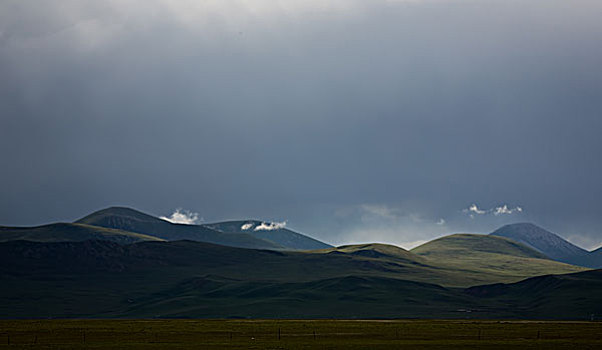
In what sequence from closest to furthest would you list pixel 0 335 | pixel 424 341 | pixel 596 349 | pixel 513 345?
pixel 596 349 → pixel 513 345 → pixel 424 341 → pixel 0 335

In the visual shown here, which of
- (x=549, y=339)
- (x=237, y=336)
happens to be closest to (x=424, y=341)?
(x=549, y=339)

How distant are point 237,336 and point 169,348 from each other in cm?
3101

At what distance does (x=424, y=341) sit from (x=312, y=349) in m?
26.4

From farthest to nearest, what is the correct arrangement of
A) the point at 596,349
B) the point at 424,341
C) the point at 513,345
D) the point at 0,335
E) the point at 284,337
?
the point at 0,335 → the point at 284,337 → the point at 424,341 → the point at 513,345 → the point at 596,349

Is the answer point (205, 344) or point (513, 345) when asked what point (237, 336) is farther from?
point (513, 345)

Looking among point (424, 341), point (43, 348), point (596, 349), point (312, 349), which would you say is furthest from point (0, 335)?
point (596, 349)

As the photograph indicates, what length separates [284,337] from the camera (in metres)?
140

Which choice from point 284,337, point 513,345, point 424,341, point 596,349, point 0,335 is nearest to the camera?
point 596,349

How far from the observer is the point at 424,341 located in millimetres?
126562

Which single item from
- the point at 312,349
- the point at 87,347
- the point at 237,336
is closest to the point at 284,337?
the point at 237,336

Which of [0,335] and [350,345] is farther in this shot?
[0,335]

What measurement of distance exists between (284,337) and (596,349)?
59249mm

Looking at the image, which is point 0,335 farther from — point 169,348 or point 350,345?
point 350,345

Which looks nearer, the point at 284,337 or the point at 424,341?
the point at 424,341
